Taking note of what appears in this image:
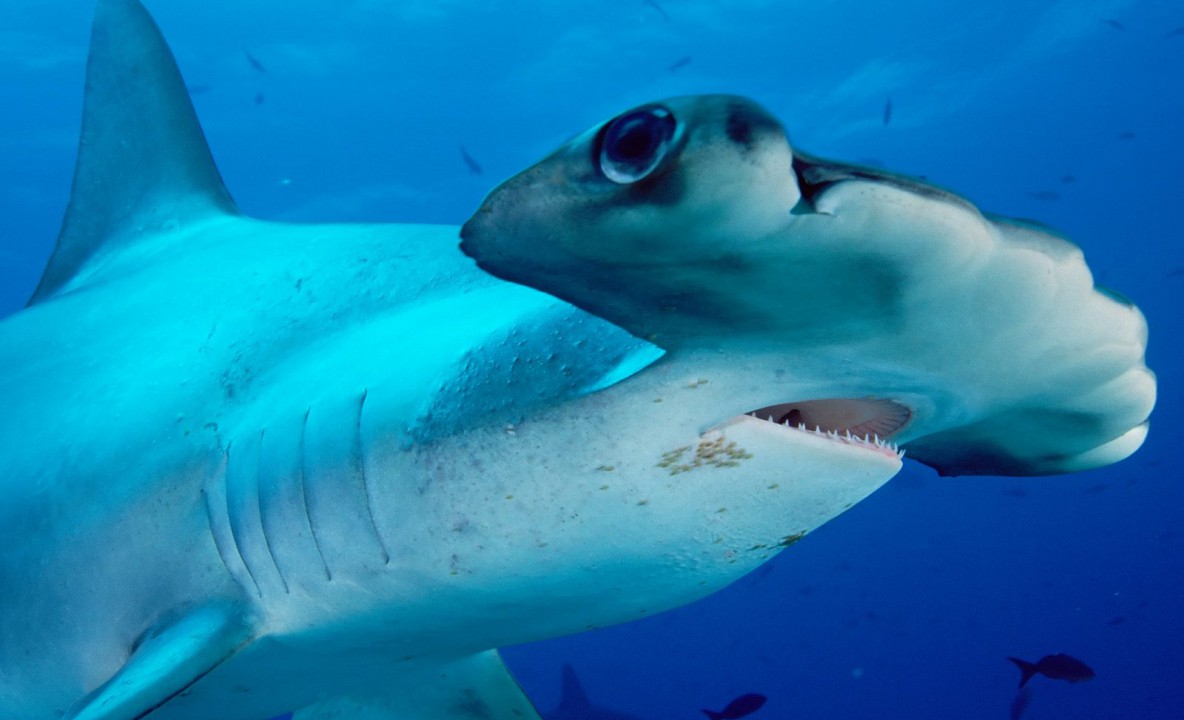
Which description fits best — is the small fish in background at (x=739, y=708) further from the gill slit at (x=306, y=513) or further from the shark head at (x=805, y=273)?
the shark head at (x=805, y=273)

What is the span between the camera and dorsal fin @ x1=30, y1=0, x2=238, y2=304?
134 inches

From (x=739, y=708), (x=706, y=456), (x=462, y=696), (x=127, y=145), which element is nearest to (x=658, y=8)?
(x=739, y=708)

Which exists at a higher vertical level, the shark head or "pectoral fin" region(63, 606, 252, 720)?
the shark head

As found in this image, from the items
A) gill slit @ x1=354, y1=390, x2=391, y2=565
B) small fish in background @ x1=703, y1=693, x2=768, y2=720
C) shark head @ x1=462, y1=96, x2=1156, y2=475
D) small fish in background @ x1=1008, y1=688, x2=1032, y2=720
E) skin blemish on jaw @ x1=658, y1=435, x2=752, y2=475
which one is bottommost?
small fish in background @ x1=703, y1=693, x2=768, y2=720

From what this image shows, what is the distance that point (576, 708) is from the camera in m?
12.6

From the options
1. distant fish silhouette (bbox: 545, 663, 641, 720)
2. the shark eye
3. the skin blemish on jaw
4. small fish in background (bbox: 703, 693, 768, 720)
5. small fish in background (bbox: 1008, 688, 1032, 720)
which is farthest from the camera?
distant fish silhouette (bbox: 545, 663, 641, 720)

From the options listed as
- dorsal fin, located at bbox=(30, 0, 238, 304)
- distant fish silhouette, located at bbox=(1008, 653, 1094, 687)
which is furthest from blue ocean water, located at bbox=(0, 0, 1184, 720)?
dorsal fin, located at bbox=(30, 0, 238, 304)

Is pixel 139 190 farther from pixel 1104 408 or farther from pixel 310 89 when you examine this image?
pixel 310 89

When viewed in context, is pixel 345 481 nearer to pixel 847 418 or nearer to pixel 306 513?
pixel 306 513

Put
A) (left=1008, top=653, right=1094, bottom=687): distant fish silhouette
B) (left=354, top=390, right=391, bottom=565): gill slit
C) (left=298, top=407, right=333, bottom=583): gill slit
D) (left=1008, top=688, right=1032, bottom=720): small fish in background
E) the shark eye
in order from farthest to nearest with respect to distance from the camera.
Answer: (left=1008, top=688, right=1032, bottom=720): small fish in background → (left=1008, top=653, right=1094, bottom=687): distant fish silhouette → (left=298, top=407, right=333, bottom=583): gill slit → (left=354, top=390, right=391, bottom=565): gill slit → the shark eye

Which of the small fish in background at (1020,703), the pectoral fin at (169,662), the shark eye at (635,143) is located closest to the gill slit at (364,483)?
the pectoral fin at (169,662)

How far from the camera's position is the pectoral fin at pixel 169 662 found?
1.82 meters

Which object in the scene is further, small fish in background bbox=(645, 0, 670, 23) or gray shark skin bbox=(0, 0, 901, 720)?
small fish in background bbox=(645, 0, 670, 23)

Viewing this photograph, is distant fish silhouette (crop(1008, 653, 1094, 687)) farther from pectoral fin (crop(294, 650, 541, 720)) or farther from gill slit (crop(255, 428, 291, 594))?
gill slit (crop(255, 428, 291, 594))
